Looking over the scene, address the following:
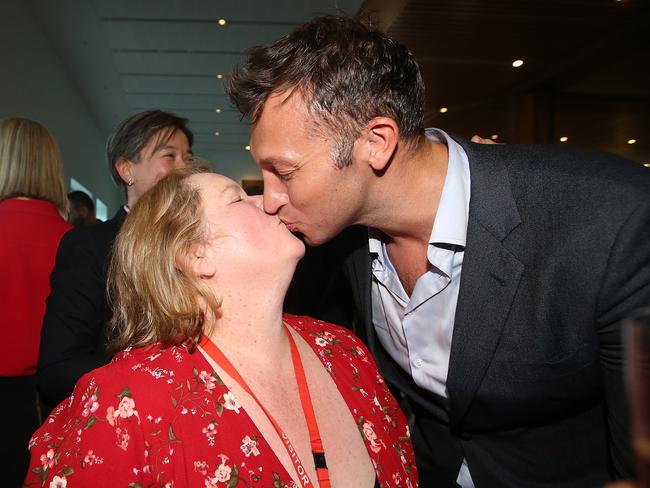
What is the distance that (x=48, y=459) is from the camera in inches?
43.1

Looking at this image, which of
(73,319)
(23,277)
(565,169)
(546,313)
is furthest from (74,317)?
(565,169)

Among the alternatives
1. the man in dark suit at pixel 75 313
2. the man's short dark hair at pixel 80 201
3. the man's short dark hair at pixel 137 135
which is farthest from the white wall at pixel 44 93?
the man in dark suit at pixel 75 313

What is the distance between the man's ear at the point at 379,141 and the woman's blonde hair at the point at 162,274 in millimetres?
511

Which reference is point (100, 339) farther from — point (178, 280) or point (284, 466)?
point (284, 466)

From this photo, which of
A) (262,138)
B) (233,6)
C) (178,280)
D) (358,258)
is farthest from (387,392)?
(233,6)

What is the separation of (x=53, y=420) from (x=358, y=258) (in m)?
1.05

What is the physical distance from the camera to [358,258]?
6.05ft

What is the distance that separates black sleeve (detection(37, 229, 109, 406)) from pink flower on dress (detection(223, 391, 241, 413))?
745 millimetres

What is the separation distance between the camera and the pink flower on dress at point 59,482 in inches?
41.3

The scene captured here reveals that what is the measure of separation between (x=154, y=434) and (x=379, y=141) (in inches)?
38.7

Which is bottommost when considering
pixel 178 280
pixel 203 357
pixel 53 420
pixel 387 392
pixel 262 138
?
pixel 387 392

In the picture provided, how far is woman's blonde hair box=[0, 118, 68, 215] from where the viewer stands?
7.38ft

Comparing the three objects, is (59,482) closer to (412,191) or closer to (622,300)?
(412,191)

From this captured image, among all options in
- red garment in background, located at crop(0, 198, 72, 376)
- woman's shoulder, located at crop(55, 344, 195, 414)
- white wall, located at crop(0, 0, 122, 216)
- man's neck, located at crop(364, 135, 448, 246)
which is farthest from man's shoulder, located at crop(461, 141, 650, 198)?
white wall, located at crop(0, 0, 122, 216)
